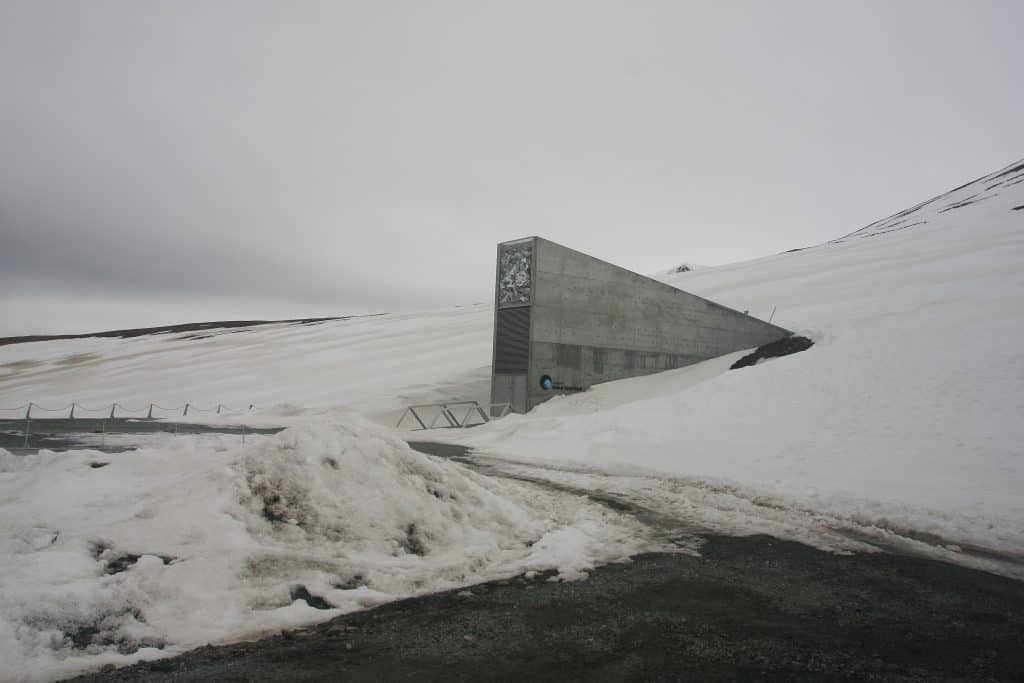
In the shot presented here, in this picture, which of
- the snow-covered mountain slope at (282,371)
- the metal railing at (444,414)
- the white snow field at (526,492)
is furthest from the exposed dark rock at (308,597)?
the snow-covered mountain slope at (282,371)

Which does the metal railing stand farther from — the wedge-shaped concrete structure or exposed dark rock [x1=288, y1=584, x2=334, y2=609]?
exposed dark rock [x1=288, y1=584, x2=334, y2=609]

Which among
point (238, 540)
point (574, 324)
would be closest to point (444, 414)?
point (574, 324)

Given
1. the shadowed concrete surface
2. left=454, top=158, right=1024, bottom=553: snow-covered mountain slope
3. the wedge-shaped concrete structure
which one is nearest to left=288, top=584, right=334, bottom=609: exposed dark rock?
the shadowed concrete surface

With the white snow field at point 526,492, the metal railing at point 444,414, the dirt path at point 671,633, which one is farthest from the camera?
the metal railing at point 444,414

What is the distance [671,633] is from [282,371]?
3955 centimetres

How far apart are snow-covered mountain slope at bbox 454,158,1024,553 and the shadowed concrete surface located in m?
2.78

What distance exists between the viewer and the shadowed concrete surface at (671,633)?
337 cm

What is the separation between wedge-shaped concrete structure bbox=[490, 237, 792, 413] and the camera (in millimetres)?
20609

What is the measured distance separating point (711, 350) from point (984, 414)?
13809 mm

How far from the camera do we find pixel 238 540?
4824 mm

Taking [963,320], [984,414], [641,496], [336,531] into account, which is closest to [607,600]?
[336,531]

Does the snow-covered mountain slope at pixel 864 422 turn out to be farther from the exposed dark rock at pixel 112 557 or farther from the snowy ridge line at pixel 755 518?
the exposed dark rock at pixel 112 557

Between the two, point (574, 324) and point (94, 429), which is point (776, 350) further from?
point (94, 429)

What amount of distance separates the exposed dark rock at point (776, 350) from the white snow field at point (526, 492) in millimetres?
891
